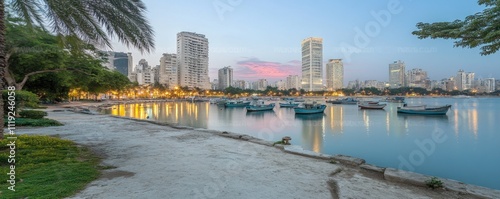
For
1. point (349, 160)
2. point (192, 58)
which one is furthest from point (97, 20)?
point (192, 58)

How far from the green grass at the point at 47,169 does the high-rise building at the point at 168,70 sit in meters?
162

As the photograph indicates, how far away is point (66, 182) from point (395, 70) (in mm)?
206695

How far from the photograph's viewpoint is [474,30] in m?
3.64

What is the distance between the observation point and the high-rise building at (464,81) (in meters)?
166

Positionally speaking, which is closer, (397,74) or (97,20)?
(97,20)

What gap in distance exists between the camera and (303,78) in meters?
146

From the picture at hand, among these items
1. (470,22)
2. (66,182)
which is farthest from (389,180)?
(66,182)

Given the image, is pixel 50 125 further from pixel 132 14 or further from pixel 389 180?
pixel 389 180

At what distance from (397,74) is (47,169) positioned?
207 meters

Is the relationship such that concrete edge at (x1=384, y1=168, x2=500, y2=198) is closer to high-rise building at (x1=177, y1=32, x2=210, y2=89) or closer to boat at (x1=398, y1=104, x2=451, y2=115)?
boat at (x1=398, y1=104, x2=451, y2=115)

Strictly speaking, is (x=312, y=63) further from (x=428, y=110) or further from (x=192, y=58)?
(x=428, y=110)

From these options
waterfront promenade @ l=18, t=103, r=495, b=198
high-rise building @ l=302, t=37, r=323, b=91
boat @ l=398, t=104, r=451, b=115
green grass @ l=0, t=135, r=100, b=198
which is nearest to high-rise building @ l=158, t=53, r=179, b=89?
high-rise building @ l=302, t=37, r=323, b=91

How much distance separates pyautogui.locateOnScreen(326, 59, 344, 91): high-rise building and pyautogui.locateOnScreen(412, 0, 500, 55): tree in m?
155

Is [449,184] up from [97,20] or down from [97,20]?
down
